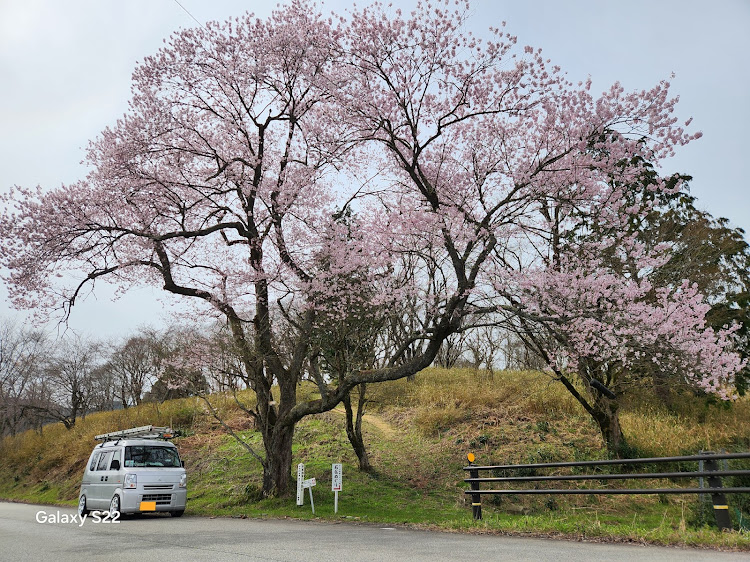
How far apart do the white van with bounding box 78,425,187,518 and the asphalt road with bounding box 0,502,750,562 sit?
2451 mm

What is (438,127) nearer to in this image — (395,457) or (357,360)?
(357,360)

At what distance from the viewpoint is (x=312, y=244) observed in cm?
1454

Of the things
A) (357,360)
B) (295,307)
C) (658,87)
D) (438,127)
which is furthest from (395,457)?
(658,87)

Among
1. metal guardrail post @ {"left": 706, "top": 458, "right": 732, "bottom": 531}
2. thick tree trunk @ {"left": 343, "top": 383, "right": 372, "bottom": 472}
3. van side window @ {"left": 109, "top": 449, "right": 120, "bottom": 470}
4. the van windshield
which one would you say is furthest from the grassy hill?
van side window @ {"left": 109, "top": 449, "right": 120, "bottom": 470}

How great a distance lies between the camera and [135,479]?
1210 cm

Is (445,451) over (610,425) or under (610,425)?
under

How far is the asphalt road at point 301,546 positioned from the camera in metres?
5.58

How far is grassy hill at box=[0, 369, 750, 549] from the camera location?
36.2 feet

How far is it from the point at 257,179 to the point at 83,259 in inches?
195

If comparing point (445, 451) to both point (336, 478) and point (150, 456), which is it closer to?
point (336, 478)

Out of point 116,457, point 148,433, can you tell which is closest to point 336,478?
point 116,457

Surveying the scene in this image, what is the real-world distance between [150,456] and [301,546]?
7860 mm

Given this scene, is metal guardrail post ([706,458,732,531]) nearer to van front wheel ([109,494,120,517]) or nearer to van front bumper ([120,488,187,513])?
van front bumper ([120,488,187,513])

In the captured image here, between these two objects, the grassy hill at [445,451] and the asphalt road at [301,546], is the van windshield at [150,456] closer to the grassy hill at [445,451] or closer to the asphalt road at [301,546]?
the grassy hill at [445,451]
